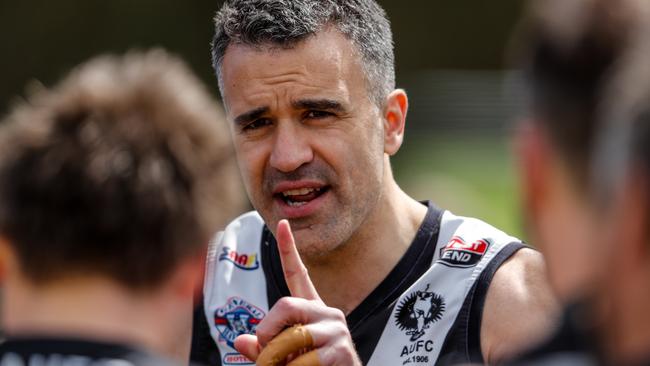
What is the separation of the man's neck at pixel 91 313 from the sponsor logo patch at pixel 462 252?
1.96 m

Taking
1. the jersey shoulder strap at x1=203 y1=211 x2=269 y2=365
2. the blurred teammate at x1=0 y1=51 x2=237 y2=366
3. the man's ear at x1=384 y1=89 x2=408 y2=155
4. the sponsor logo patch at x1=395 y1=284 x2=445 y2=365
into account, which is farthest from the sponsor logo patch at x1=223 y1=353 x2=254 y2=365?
the blurred teammate at x1=0 y1=51 x2=237 y2=366

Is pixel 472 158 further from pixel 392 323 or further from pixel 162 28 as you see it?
pixel 392 323

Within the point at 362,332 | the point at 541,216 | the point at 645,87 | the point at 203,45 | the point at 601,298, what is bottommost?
the point at 362,332

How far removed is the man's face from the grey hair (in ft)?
0.14

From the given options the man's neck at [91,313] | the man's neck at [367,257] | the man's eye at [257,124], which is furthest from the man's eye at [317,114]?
the man's neck at [91,313]

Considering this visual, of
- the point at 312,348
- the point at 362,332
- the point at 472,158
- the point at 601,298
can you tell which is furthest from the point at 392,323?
the point at 472,158

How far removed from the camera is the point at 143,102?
189 cm

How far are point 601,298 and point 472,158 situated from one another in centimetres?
1640

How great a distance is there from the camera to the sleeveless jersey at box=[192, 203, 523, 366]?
351 centimetres

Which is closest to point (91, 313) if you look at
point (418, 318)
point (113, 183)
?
point (113, 183)

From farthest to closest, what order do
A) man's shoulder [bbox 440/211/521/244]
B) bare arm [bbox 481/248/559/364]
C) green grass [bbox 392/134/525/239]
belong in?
green grass [bbox 392/134/525/239] → man's shoulder [bbox 440/211/521/244] → bare arm [bbox 481/248/559/364]

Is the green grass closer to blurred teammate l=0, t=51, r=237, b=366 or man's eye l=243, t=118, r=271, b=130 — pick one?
man's eye l=243, t=118, r=271, b=130

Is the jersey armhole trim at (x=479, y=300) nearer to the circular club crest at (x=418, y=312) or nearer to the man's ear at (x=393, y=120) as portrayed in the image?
the circular club crest at (x=418, y=312)

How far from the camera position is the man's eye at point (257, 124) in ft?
12.1
